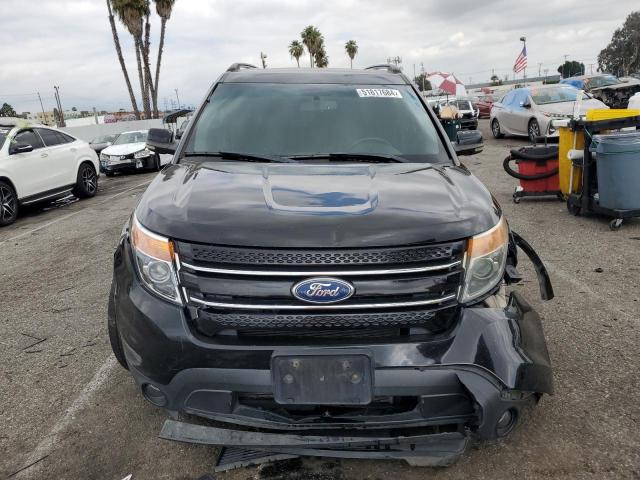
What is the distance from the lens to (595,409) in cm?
281

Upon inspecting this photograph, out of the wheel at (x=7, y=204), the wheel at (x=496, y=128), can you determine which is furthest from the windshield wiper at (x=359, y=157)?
the wheel at (x=496, y=128)

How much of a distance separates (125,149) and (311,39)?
52.0 m

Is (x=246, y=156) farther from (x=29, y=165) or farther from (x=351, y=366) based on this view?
(x=29, y=165)

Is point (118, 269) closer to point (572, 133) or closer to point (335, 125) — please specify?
point (335, 125)

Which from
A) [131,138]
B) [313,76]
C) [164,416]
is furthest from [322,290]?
[131,138]

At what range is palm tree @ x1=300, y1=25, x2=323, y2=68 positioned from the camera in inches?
2499

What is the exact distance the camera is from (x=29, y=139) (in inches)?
398

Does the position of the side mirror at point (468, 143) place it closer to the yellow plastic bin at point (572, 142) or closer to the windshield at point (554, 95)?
the yellow plastic bin at point (572, 142)

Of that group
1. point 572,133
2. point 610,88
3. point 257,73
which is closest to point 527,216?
point 572,133

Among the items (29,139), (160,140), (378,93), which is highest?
(378,93)

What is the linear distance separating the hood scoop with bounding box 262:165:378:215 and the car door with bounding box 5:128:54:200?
8324 millimetres

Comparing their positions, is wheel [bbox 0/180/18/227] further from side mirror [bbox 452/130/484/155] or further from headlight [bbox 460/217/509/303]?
headlight [bbox 460/217/509/303]

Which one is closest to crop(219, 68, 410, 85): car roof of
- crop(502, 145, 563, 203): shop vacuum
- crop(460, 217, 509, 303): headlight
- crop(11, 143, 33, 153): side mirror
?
crop(460, 217, 509, 303): headlight

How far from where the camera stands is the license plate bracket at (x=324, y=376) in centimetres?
201
